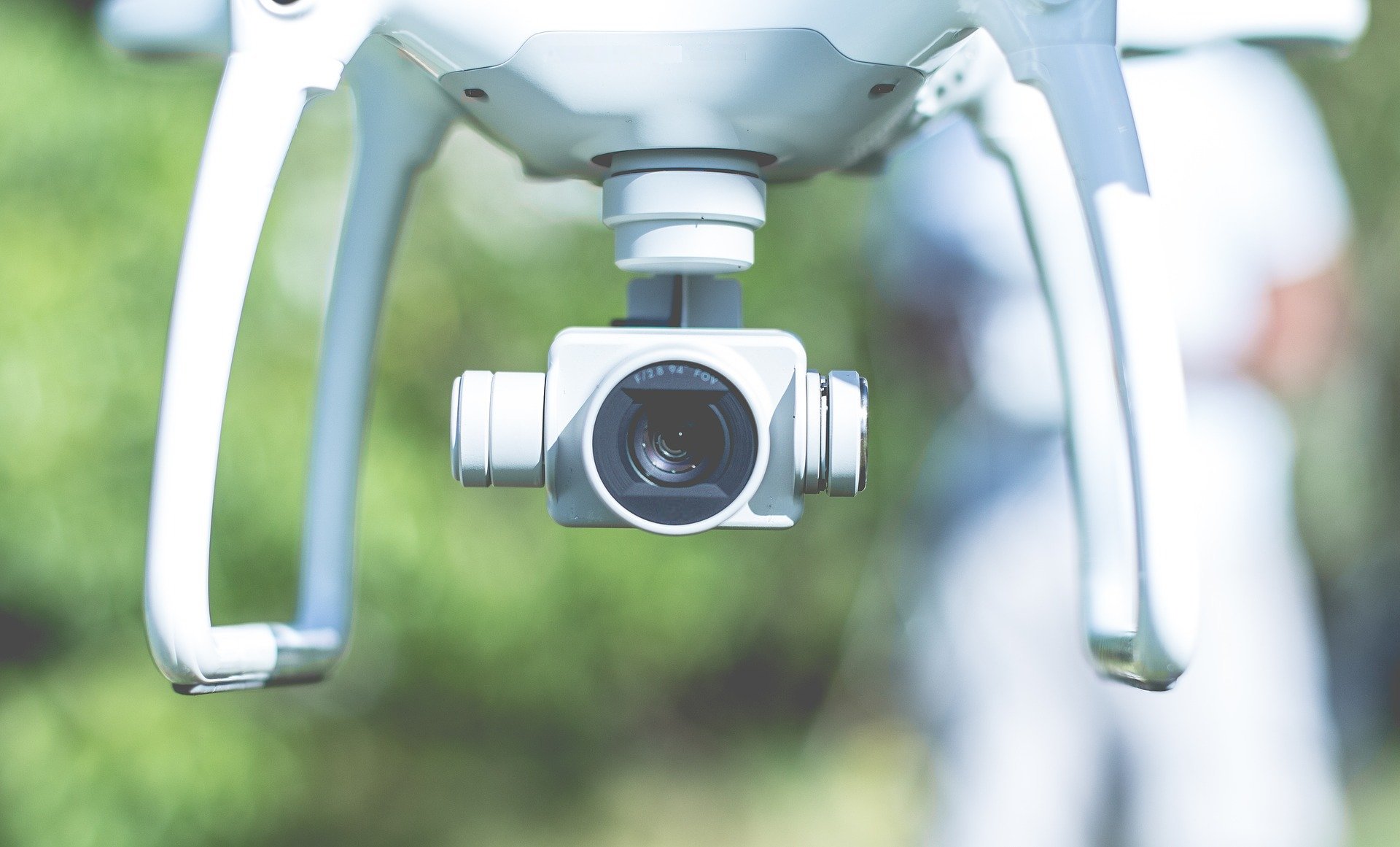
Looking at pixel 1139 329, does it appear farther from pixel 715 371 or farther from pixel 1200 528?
pixel 1200 528

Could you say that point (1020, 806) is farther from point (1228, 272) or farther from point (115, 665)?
point (115, 665)

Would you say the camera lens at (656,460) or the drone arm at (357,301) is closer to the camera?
the camera lens at (656,460)

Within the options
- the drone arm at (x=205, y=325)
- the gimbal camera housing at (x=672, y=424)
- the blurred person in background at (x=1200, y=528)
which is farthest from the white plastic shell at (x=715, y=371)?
the blurred person in background at (x=1200, y=528)

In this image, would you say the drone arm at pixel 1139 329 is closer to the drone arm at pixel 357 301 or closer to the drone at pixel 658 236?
the drone at pixel 658 236

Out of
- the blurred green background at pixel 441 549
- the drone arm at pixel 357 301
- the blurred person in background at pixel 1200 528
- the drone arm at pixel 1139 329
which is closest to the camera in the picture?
the drone arm at pixel 1139 329

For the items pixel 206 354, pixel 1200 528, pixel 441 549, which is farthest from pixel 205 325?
pixel 441 549

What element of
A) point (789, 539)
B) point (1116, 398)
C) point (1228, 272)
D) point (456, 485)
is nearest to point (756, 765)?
point (789, 539)
